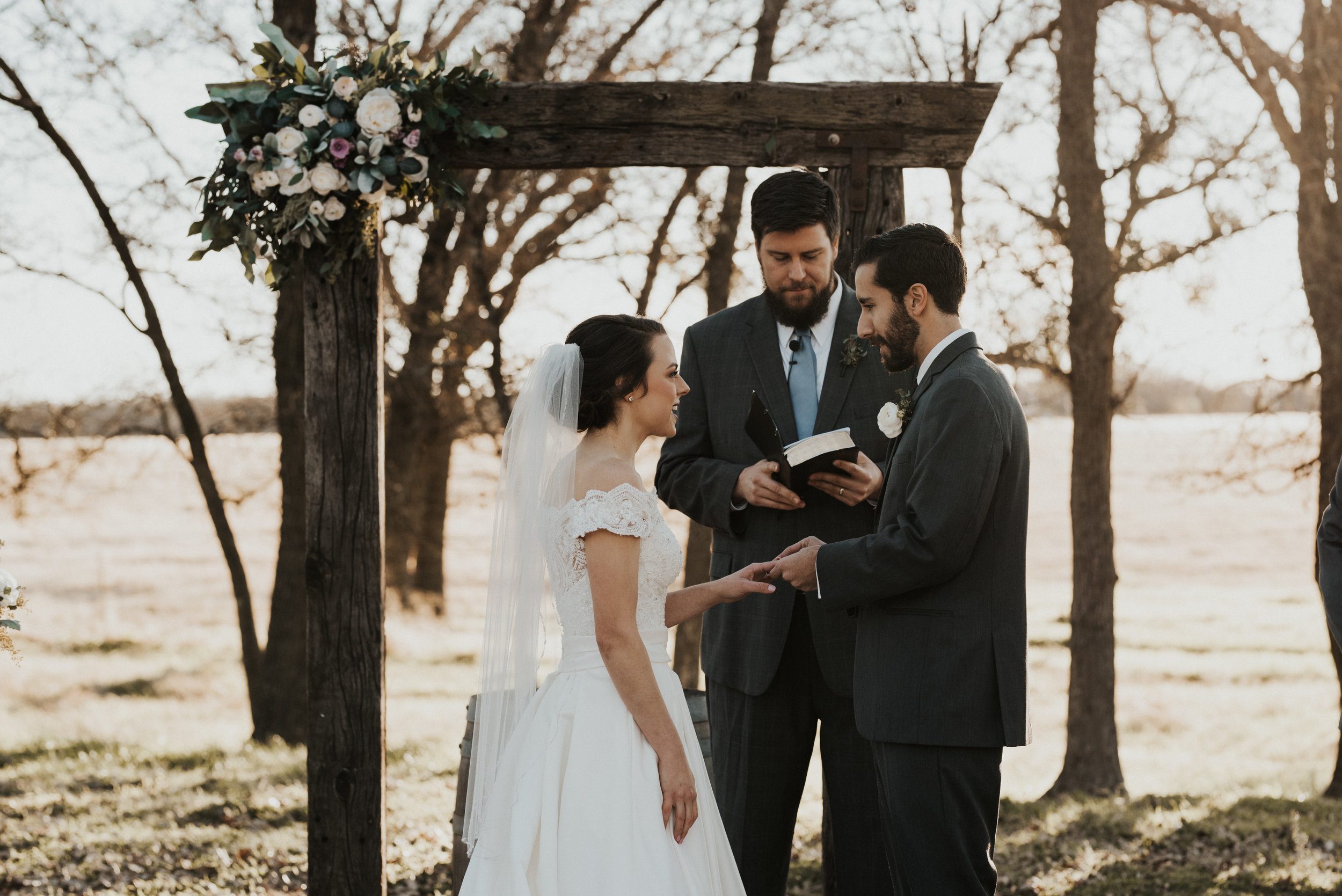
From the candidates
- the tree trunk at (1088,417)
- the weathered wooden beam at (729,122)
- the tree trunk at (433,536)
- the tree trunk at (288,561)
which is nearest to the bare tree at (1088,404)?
the tree trunk at (1088,417)

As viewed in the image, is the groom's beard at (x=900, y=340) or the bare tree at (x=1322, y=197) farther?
the bare tree at (x=1322, y=197)

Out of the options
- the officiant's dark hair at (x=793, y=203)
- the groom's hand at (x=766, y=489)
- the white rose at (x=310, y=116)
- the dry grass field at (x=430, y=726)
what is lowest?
the dry grass field at (x=430, y=726)

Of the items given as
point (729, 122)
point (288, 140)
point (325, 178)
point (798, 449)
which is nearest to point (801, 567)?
point (798, 449)

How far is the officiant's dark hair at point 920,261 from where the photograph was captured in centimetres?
266

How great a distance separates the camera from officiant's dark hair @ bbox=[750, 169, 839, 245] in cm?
322

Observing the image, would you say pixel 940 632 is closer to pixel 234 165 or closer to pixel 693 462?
pixel 693 462

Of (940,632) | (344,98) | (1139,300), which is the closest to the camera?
(940,632)

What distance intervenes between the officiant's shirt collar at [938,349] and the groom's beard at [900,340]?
5 centimetres

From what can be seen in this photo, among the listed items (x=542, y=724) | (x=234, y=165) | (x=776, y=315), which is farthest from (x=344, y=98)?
(x=542, y=724)

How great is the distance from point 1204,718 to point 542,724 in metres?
10.0

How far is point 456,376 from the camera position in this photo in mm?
12445

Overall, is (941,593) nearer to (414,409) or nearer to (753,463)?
(753,463)

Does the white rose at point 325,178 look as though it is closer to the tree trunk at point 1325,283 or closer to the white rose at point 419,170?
the white rose at point 419,170

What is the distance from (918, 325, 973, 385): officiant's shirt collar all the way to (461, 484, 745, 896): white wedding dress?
737 mm
